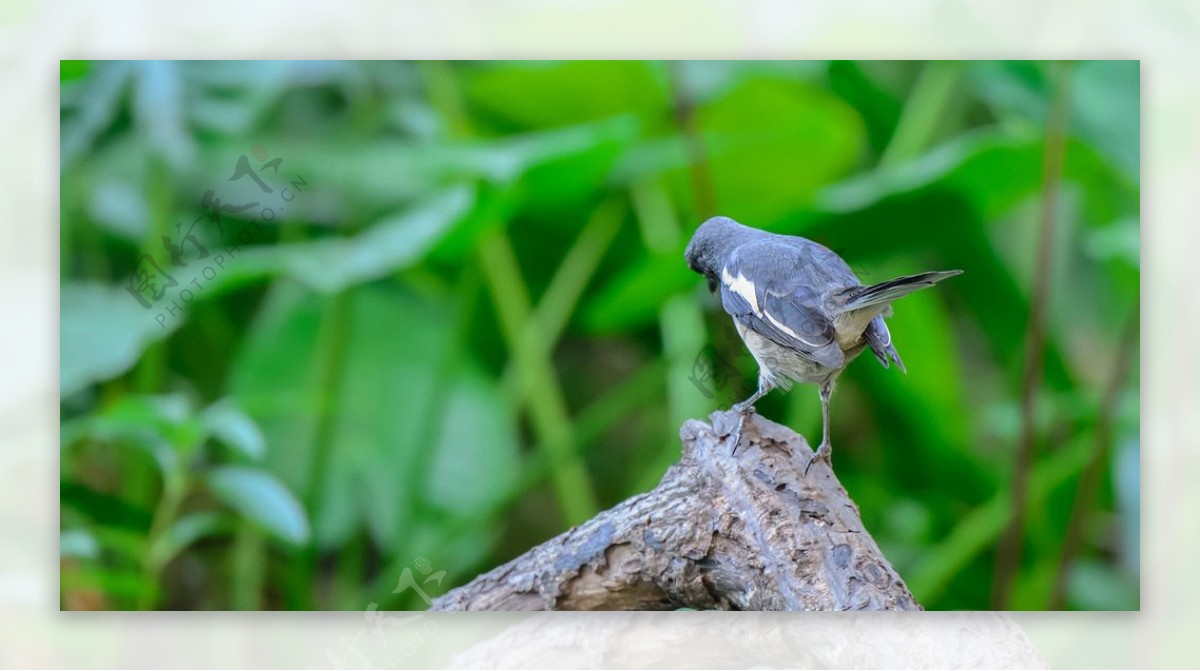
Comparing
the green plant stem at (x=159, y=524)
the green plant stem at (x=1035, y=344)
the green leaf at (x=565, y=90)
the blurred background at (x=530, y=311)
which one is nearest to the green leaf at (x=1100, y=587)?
the blurred background at (x=530, y=311)

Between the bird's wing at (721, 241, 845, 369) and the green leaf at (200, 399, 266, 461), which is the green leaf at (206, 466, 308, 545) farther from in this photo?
the bird's wing at (721, 241, 845, 369)

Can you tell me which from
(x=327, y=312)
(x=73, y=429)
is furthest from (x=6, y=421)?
(x=327, y=312)

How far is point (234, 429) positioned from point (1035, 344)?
1.61 meters

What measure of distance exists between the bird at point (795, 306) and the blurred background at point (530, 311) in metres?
0.24

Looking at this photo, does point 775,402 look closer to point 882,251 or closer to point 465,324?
point 882,251

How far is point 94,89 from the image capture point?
7.35 ft

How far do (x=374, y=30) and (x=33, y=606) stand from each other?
4.32 ft

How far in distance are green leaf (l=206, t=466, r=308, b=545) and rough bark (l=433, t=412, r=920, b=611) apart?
0.50m

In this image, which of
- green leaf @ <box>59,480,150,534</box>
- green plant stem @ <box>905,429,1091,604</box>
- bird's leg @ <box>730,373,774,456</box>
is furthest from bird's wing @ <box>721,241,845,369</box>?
green leaf @ <box>59,480,150,534</box>

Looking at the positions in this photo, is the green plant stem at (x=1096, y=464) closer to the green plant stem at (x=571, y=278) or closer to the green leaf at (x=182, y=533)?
the green plant stem at (x=571, y=278)

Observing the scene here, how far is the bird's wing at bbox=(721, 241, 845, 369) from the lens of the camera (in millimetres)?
1753

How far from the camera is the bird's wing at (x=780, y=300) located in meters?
1.75

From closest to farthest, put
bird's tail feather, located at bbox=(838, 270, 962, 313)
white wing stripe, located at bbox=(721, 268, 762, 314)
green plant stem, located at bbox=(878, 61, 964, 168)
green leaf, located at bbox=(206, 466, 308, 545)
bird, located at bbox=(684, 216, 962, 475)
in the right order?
bird's tail feather, located at bbox=(838, 270, 962, 313) < bird, located at bbox=(684, 216, 962, 475) < white wing stripe, located at bbox=(721, 268, 762, 314) < green leaf, located at bbox=(206, 466, 308, 545) < green plant stem, located at bbox=(878, 61, 964, 168)

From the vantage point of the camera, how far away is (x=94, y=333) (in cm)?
219
